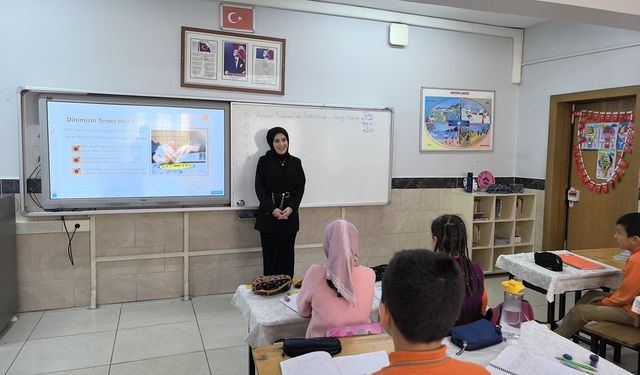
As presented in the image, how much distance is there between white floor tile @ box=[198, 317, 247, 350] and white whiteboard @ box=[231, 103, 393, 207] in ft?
3.57

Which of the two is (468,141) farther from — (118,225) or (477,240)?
(118,225)

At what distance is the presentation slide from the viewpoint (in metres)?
3.60

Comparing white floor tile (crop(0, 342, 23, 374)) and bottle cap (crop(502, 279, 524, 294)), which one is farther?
white floor tile (crop(0, 342, 23, 374))

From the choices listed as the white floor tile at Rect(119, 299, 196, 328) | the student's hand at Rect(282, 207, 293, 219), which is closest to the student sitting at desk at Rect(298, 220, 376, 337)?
the student's hand at Rect(282, 207, 293, 219)

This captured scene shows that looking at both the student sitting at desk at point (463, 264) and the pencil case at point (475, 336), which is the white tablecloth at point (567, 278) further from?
the pencil case at point (475, 336)

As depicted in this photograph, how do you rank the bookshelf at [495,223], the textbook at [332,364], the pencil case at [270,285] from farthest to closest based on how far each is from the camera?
the bookshelf at [495,223] → the pencil case at [270,285] → the textbook at [332,364]

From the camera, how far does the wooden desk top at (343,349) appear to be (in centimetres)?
151

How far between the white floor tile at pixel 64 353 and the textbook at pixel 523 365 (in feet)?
8.34

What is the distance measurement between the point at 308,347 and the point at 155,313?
2.61 meters

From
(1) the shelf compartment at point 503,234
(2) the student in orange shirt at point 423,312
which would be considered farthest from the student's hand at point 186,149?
(1) the shelf compartment at point 503,234

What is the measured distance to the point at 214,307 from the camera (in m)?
3.91

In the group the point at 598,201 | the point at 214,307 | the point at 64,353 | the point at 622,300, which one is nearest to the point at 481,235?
the point at 598,201

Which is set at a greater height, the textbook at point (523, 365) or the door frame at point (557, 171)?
the door frame at point (557, 171)

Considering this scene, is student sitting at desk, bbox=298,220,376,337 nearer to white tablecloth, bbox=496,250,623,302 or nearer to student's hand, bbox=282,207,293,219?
white tablecloth, bbox=496,250,623,302
